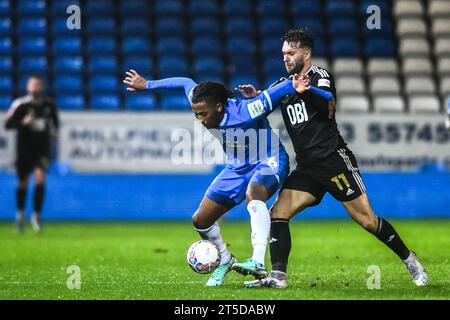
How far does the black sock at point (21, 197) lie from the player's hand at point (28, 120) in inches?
38.1

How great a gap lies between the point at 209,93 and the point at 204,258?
1231 millimetres

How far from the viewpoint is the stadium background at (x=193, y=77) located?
1579 cm

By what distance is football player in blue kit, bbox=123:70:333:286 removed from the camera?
272 inches

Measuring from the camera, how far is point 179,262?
948cm

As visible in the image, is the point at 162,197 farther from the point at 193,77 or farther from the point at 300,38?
the point at 300,38

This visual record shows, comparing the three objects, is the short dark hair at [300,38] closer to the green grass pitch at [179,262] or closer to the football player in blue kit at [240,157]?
the football player in blue kit at [240,157]

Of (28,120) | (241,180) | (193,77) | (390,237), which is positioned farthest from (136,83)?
(193,77)

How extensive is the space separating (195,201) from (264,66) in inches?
147

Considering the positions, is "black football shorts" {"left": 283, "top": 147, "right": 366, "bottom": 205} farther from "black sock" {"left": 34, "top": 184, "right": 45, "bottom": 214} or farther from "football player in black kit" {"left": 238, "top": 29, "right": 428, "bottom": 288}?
"black sock" {"left": 34, "top": 184, "right": 45, "bottom": 214}

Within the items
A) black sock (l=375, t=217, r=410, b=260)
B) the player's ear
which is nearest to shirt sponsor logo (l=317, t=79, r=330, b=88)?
the player's ear
